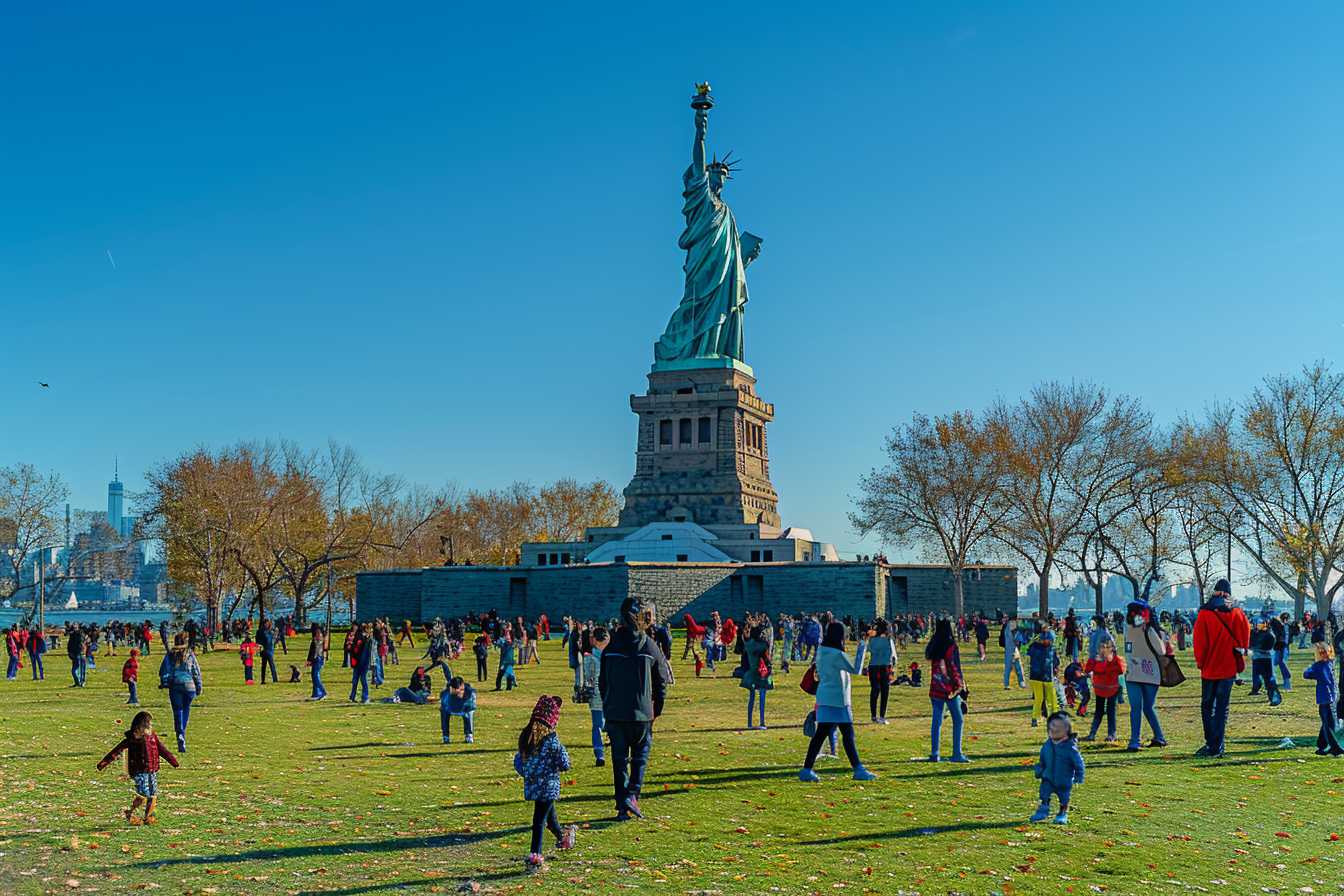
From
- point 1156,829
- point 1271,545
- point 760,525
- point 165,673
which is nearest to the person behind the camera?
point 1156,829

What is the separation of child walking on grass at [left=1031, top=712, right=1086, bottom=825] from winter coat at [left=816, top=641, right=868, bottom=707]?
2390 mm

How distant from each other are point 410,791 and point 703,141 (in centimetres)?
6566

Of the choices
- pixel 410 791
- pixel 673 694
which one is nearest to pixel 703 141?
pixel 673 694

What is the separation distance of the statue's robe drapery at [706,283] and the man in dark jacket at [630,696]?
61.4m

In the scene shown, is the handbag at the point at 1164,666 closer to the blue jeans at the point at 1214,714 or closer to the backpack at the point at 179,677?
the blue jeans at the point at 1214,714

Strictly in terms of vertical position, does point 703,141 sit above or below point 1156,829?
above

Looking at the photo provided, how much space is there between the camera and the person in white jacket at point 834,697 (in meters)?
12.5

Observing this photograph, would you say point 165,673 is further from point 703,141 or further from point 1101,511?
point 703,141

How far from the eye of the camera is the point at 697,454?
69.4 metres

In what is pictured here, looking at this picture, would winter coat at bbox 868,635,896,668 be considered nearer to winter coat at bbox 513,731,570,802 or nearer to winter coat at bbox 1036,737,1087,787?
winter coat at bbox 1036,737,1087,787

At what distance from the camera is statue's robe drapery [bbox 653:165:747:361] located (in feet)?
237

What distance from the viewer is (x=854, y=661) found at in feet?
42.1

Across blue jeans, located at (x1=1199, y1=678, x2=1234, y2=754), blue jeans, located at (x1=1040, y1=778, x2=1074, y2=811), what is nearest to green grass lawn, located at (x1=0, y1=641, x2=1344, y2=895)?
blue jeans, located at (x1=1040, y1=778, x2=1074, y2=811)

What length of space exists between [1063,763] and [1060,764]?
27 mm
